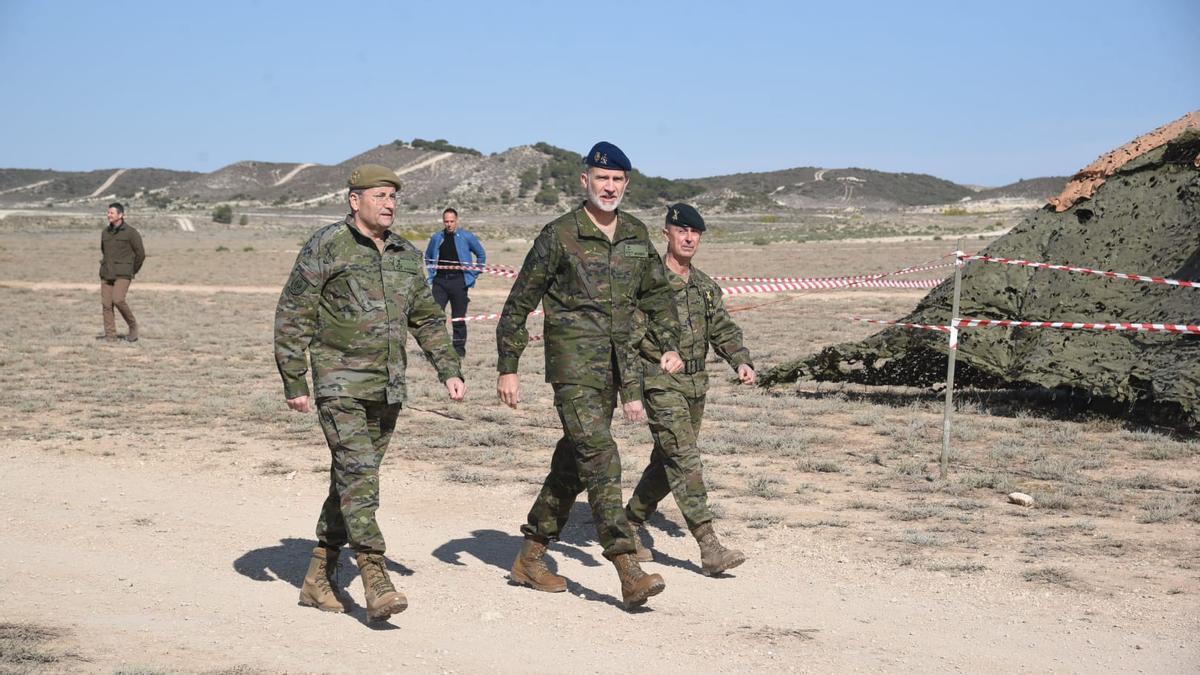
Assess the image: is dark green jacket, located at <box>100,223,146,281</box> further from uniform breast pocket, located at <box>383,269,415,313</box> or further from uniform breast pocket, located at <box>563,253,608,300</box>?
uniform breast pocket, located at <box>563,253,608,300</box>

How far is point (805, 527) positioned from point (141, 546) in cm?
403

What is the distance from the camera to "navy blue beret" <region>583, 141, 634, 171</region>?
6074 millimetres

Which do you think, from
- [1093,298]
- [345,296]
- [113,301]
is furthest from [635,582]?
[113,301]

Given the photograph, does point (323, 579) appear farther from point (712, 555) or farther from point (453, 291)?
point (453, 291)

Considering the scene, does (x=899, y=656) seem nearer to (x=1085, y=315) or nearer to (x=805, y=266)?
(x=1085, y=315)

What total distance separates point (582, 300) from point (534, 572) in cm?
147

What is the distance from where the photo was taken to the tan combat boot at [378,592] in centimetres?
563

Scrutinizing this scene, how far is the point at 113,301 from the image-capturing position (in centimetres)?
1817

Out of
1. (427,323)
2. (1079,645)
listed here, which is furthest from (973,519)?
(427,323)

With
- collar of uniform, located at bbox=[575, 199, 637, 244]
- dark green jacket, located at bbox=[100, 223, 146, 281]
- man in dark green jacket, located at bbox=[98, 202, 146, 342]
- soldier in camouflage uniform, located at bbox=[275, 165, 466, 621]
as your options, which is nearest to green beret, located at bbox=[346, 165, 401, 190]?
soldier in camouflage uniform, located at bbox=[275, 165, 466, 621]

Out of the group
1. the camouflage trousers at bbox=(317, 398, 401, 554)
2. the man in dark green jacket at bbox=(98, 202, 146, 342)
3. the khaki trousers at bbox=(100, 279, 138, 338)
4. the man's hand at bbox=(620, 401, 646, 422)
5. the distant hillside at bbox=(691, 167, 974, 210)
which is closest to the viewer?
the camouflage trousers at bbox=(317, 398, 401, 554)

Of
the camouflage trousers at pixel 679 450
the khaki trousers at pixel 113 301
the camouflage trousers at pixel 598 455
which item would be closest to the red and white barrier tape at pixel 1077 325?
the camouflage trousers at pixel 679 450

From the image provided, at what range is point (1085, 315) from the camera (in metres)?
12.1

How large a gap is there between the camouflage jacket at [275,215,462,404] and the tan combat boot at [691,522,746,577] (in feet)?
6.24
